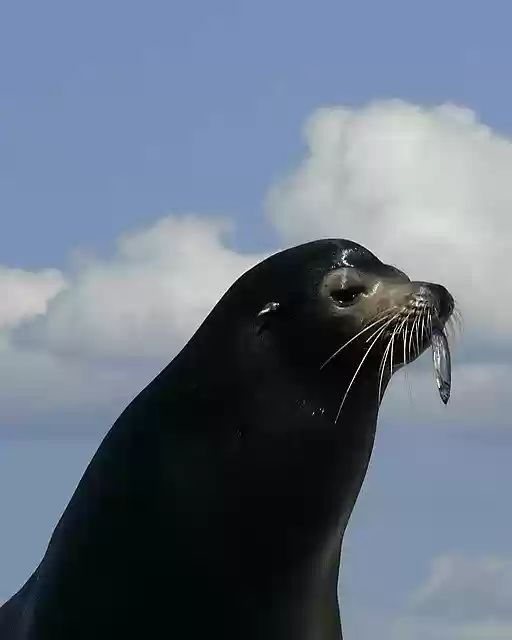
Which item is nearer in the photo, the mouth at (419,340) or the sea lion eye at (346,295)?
the mouth at (419,340)

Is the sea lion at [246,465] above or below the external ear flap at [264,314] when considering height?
below

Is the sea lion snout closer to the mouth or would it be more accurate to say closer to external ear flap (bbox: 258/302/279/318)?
the mouth

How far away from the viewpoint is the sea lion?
36.3 feet

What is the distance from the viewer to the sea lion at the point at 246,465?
11.1 meters

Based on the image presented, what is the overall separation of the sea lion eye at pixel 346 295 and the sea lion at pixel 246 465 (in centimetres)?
1

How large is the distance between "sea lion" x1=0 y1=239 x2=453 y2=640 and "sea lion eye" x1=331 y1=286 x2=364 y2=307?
0.03 ft

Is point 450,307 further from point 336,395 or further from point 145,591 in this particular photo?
point 145,591

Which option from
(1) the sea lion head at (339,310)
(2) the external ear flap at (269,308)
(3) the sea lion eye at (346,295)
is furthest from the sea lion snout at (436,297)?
(2) the external ear flap at (269,308)

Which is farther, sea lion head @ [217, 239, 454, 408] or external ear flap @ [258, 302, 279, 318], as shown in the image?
external ear flap @ [258, 302, 279, 318]

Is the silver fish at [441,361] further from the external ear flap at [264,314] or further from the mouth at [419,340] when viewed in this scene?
the external ear flap at [264,314]

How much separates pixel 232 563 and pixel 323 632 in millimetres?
1022

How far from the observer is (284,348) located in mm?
11234

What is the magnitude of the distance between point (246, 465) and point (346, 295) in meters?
1.43

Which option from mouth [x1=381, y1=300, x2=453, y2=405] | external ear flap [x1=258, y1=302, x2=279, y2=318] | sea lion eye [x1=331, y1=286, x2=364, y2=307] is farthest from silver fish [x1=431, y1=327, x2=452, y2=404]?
external ear flap [x1=258, y1=302, x2=279, y2=318]
